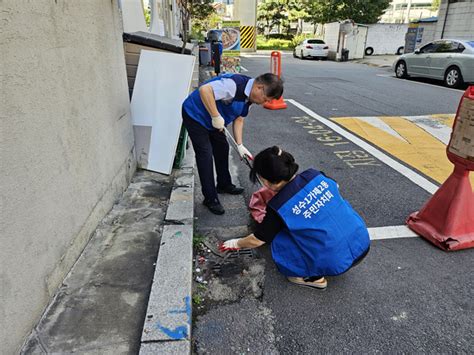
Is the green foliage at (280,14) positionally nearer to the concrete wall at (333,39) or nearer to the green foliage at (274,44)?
the green foliage at (274,44)

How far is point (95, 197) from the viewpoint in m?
2.96

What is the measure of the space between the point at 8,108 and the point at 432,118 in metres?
7.54

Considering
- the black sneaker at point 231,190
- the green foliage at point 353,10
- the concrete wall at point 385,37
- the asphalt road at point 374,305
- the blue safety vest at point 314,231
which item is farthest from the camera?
the green foliage at point 353,10

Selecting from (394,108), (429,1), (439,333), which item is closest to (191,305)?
(439,333)

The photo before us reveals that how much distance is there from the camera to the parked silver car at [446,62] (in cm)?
1077

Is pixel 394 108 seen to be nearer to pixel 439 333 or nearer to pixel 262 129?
pixel 262 129

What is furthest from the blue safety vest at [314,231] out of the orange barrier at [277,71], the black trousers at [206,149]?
the orange barrier at [277,71]

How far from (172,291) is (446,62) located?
12322 millimetres

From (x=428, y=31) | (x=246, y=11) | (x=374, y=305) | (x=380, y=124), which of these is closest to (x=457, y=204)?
(x=374, y=305)

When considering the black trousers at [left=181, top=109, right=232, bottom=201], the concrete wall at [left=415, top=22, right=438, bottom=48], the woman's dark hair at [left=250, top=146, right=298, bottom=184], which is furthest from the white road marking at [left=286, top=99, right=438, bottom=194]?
the concrete wall at [left=415, top=22, right=438, bottom=48]

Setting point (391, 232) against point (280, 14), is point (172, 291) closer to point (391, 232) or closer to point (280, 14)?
point (391, 232)

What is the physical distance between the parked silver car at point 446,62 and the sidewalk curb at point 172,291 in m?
10.8

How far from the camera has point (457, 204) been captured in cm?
299

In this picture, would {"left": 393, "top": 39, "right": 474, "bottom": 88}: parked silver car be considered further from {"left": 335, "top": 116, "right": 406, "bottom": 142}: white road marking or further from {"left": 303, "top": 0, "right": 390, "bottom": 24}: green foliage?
{"left": 303, "top": 0, "right": 390, "bottom": 24}: green foliage
